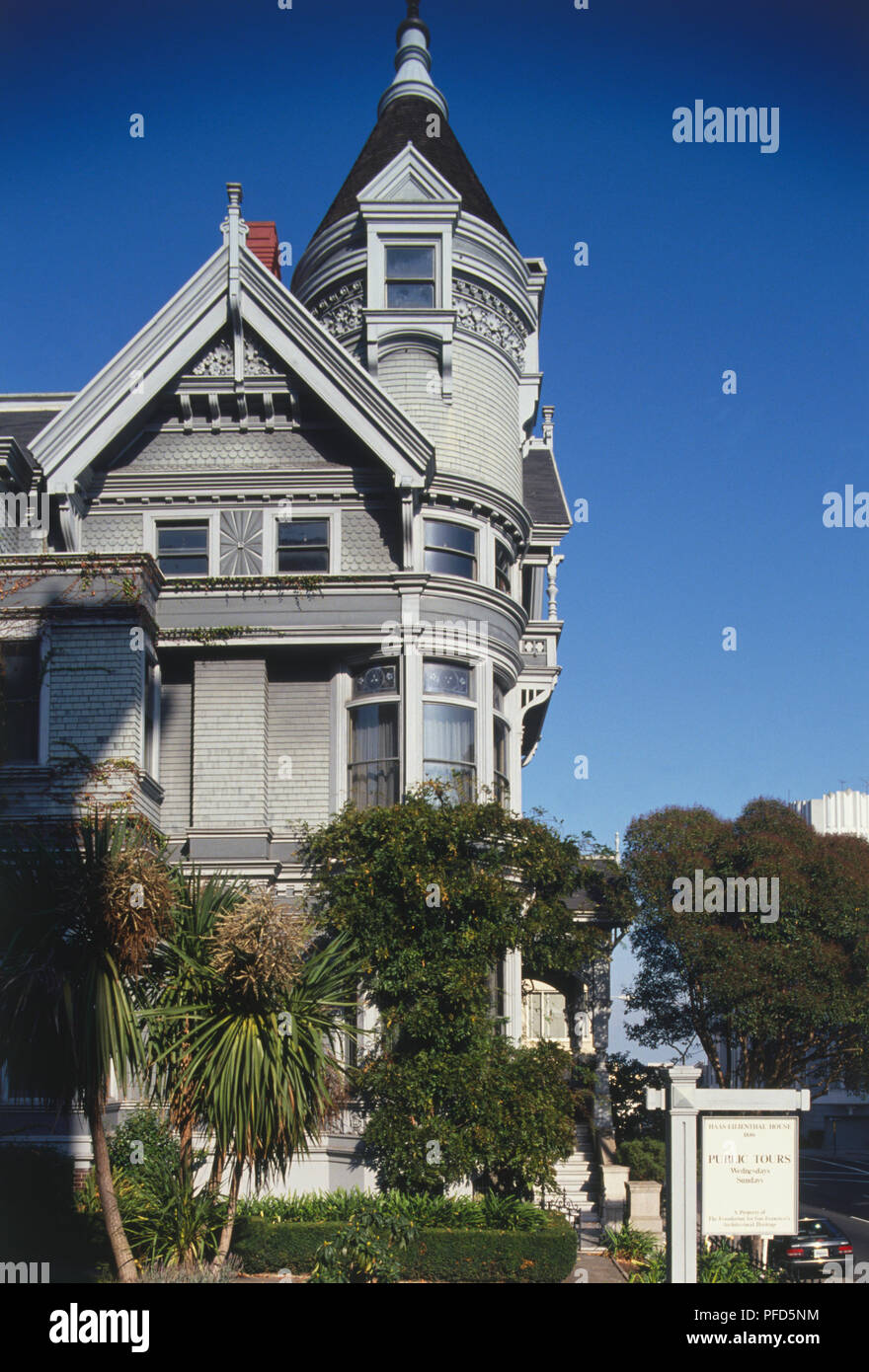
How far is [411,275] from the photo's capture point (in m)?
26.4

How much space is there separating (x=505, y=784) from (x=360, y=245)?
11612 mm

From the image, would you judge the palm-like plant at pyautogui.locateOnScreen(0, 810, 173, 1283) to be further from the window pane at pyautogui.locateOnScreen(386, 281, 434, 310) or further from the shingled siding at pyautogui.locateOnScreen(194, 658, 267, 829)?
the window pane at pyautogui.locateOnScreen(386, 281, 434, 310)

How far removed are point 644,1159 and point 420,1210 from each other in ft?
19.9

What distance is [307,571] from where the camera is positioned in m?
25.2

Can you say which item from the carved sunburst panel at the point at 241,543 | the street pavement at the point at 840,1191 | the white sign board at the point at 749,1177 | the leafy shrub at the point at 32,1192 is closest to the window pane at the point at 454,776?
the carved sunburst panel at the point at 241,543

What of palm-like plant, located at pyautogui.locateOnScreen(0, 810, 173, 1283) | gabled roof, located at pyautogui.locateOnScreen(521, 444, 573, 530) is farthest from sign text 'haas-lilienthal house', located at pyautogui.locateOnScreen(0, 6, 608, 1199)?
palm-like plant, located at pyautogui.locateOnScreen(0, 810, 173, 1283)

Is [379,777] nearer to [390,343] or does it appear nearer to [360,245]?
[390,343]

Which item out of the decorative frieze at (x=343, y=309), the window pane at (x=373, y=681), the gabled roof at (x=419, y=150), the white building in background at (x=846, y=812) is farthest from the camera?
the white building in background at (x=846, y=812)

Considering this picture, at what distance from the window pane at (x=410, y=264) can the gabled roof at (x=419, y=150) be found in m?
2.12

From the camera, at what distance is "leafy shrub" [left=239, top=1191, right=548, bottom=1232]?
64.7 ft

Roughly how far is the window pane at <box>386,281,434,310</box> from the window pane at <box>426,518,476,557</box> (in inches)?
179

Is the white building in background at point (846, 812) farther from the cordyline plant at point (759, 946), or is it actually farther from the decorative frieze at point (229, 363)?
the decorative frieze at point (229, 363)

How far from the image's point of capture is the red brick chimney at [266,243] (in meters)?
30.4
